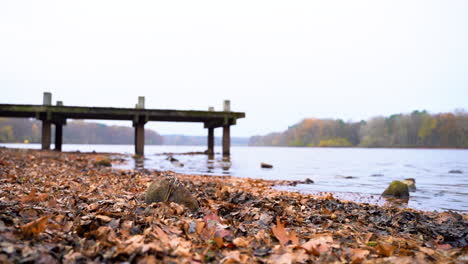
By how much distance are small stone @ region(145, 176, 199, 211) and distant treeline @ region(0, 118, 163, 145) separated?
259ft

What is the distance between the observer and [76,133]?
317ft

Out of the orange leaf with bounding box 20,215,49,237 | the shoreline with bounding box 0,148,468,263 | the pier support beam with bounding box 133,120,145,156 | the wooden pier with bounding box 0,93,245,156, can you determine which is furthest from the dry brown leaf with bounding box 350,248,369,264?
the pier support beam with bounding box 133,120,145,156

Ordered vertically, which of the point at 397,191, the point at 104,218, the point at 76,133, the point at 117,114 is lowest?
the point at 397,191

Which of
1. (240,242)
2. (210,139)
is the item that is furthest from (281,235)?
(210,139)

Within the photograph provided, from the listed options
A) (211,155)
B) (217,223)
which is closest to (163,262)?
(217,223)

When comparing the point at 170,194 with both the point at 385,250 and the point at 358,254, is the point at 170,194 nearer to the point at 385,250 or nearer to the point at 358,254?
the point at 358,254

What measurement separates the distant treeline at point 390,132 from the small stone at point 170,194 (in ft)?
276

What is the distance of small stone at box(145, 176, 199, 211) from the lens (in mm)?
4250

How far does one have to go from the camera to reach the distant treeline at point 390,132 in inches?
2940

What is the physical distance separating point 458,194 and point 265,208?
24.0 ft

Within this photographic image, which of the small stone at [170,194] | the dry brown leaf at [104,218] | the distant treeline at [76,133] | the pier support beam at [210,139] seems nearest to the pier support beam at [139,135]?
the pier support beam at [210,139]

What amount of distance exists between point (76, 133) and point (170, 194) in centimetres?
10334

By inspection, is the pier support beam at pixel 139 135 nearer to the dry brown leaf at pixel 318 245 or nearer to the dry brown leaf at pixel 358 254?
the dry brown leaf at pixel 318 245

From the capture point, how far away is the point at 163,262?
222 cm
